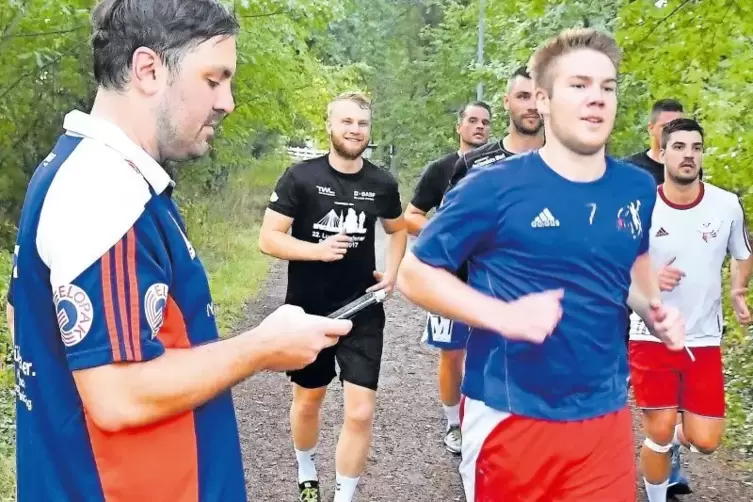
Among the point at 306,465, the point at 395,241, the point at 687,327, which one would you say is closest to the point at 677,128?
the point at 687,327

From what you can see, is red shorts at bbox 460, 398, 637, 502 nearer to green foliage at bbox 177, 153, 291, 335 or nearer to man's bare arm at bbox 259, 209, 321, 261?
man's bare arm at bbox 259, 209, 321, 261

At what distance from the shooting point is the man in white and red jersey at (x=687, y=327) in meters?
4.94

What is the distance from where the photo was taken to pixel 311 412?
5.31m

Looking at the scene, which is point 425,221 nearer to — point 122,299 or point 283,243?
point 283,243

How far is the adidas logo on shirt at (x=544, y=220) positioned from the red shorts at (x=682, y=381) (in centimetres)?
227

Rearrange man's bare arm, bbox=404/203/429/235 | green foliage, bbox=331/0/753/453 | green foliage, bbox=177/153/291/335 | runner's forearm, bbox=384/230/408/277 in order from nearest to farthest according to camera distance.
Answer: runner's forearm, bbox=384/230/408/277, man's bare arm, bbox=404/203/429/235, green foliage, bbox=331/0/753/453, green foliage, bbox=177/153/291/335

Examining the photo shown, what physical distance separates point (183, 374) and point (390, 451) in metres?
5.03

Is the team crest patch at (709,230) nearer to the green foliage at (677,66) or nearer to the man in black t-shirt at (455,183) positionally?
the man in black t-shirt at (455,183)

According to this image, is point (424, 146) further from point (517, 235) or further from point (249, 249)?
point (517, 235)

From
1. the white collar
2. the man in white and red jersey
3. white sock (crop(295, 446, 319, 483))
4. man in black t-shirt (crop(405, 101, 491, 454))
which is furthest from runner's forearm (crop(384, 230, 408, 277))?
the white collar

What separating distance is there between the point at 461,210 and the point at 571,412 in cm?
82

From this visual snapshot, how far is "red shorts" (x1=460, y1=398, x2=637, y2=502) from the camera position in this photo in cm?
308

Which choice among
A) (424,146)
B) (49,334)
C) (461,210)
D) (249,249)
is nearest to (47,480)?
(49,334)

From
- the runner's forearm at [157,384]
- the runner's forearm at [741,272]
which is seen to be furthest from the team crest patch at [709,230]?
the runner's forearm at [157,384]
